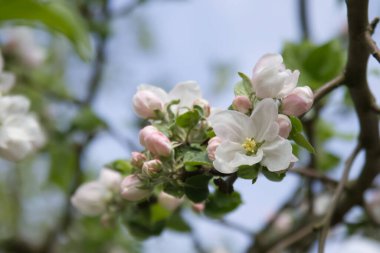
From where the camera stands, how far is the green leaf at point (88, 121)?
1376mm

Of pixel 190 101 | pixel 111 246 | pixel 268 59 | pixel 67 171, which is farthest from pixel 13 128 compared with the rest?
pixel 111 246

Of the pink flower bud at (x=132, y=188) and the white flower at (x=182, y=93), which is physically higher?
the white flower at (x=182, y=93)

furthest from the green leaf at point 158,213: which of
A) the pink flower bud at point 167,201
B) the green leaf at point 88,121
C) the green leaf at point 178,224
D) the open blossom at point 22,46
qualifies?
the open blossom at point 22,46

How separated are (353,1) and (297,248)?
807 mm

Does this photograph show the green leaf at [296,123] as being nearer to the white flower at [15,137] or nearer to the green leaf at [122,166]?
the green leaf at [122,166]

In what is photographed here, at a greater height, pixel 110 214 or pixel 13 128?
pixel 13 128

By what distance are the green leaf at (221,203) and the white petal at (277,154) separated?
11cm

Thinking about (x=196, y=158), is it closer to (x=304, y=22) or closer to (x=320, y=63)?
(x=320, y=63)

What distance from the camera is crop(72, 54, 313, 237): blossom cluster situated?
515 mm

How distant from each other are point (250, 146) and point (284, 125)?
45 millimetres

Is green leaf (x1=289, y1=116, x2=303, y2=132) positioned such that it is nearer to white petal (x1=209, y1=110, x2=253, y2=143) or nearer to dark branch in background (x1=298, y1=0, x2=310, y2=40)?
white petal (x1=209, y1=110, x2=253, y2=143)

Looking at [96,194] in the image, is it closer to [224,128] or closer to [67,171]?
[224,128]

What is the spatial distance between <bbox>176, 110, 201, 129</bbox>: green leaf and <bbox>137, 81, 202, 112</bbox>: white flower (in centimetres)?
8

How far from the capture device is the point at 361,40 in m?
0.57
